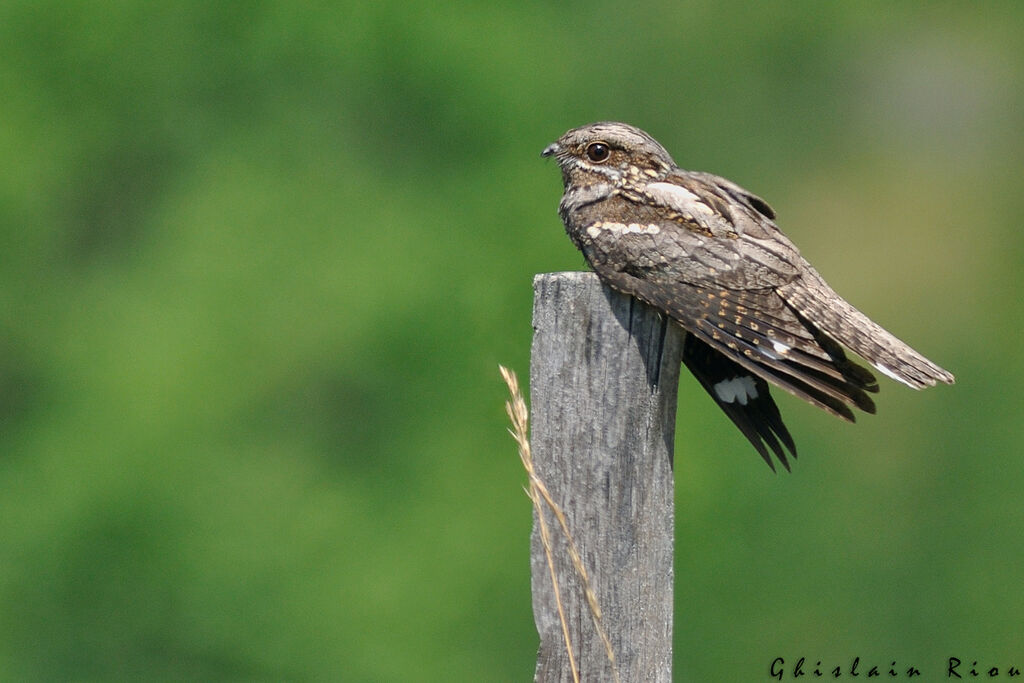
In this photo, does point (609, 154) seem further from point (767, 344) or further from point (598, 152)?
point (767, 344)

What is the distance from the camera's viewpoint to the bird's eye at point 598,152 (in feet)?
11.5

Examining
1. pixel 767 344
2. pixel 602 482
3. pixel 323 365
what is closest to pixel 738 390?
pixel 767 344

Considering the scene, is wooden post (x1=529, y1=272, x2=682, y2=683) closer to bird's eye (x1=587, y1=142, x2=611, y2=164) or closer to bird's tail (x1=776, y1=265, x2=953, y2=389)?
bird's tail (x1=776, y1=265, x2=953, y2=389)

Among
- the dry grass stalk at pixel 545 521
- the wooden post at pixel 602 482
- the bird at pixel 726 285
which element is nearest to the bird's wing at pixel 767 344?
the bird at pixel 726 285

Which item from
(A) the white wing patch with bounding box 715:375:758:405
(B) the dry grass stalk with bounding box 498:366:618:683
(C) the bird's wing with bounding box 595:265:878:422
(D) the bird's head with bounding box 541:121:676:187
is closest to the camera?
(B) the dry grass stalk with bounding box 498:366:618:683

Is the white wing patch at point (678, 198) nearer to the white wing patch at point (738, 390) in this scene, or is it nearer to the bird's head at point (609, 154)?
the bird's head at point (609, 154)

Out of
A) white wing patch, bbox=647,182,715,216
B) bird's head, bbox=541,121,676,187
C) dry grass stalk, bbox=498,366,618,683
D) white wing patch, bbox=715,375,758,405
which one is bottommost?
dry grass stalk, bbox=498,366,618,683

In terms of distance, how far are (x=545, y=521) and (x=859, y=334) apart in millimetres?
993

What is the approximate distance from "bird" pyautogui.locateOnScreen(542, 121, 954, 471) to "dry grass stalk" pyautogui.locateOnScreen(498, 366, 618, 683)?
0.42m

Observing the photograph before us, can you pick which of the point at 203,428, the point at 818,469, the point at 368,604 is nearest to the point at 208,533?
the point at 203,428

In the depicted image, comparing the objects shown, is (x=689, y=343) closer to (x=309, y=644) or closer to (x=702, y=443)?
(x=702, y=443)

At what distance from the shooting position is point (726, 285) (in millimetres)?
3016

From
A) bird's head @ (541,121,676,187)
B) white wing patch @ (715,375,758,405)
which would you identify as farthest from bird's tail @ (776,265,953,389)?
bird's head @ (541,121,676,187)

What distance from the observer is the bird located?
112 inches
